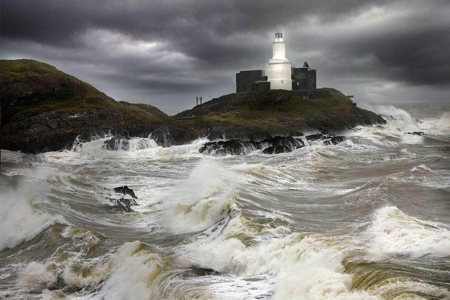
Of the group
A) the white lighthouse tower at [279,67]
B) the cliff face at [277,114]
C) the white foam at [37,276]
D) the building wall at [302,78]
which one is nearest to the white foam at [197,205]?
the white foam at [37,276]

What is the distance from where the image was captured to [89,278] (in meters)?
8.38

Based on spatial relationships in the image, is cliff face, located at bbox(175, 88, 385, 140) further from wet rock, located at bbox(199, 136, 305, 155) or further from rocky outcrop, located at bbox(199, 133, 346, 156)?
wet rock, located at bbox(199, 136, 305, 155)

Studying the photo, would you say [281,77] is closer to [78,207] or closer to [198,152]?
[198,152]

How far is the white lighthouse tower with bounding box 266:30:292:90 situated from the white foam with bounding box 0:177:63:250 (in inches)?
2316

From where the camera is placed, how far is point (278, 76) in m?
70.1

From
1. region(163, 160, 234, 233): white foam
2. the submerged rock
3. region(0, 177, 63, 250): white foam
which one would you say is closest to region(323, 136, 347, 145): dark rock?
region(163, 160, 234, 233): white foam

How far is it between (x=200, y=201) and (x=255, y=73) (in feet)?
201

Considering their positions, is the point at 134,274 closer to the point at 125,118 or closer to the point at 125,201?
the point at 125,201

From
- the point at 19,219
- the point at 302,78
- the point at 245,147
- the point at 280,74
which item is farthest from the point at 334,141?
the point at 19,219

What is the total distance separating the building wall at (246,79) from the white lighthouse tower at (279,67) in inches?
112

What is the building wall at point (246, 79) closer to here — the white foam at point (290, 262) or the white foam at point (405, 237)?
the white foam at point (405, 237)

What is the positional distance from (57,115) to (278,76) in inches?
1520

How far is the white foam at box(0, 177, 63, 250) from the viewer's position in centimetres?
1103

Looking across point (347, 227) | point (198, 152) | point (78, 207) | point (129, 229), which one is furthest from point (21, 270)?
point (198, 152)
